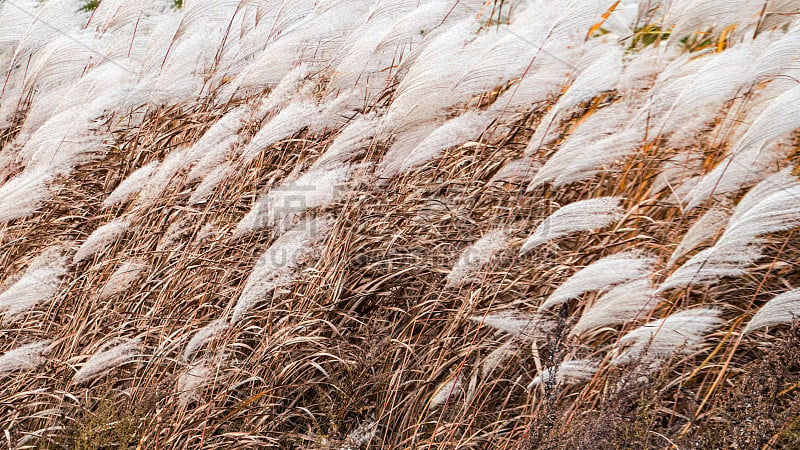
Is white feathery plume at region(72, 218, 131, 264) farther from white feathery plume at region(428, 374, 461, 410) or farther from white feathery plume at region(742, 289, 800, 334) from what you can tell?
white feathery plume at region(742, 289, 800, 334)

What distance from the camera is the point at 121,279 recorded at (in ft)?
6.40

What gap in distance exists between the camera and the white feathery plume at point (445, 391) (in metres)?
1.72

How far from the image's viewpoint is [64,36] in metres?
2.35

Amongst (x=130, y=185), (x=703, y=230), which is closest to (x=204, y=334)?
(x=130, y=185)

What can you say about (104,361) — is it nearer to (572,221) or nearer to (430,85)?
(430,85)

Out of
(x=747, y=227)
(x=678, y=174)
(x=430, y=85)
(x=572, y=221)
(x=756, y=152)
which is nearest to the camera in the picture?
(x=747, y=227)

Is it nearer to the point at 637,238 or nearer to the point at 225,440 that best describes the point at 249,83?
the point at 225,440

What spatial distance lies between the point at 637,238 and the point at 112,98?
1.61 metres

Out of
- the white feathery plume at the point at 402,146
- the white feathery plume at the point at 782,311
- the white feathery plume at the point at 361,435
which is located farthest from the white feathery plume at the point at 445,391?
the white feathery plume at the point at 782,311

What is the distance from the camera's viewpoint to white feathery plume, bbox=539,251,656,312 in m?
1.62

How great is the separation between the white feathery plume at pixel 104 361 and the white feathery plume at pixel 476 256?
0.84 m

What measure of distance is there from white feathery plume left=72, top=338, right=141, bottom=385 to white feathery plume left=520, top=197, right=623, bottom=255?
104 cm

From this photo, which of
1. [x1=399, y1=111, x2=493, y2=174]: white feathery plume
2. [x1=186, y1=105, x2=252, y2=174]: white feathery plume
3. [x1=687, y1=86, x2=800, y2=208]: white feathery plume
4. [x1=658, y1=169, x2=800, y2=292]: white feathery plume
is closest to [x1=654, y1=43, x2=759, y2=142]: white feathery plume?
[x1=687, y1=86, x2=800, y2=208]: white feathery plume

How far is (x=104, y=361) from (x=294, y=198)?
64cm
